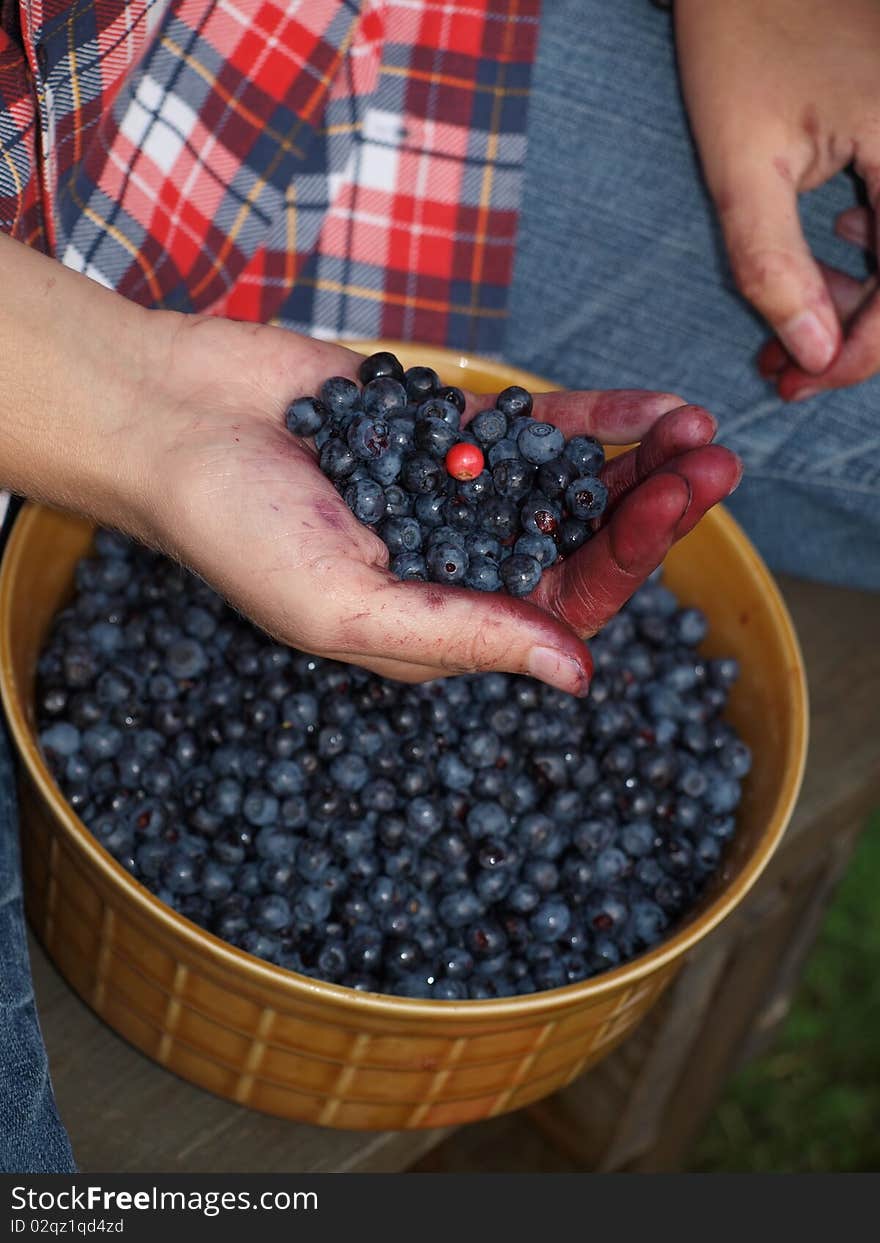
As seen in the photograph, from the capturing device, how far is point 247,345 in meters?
1.24

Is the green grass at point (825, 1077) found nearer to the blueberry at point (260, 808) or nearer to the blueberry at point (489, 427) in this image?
the blueberry at point (260, 808)

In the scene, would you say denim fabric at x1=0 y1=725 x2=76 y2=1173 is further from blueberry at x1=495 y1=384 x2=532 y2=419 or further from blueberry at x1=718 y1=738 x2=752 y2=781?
blueberry at x1=718 y1=738 x2=752 y2=781

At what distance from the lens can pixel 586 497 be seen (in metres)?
1.19

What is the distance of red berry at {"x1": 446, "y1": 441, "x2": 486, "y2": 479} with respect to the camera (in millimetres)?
1188

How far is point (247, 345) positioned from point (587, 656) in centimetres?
48

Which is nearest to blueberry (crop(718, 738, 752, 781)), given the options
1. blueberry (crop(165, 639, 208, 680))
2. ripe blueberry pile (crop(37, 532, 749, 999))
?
ripe blueberry pile (crop(37, 532, 749, 999))

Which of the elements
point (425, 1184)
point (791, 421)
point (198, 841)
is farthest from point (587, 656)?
point (791, 421)

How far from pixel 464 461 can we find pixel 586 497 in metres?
0.12

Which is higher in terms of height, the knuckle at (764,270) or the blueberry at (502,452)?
the knuckle at (764,270)

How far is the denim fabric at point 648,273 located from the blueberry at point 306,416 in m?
0.68

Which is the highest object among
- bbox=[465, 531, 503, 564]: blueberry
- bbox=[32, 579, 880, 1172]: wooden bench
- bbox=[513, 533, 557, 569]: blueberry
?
bbox=[513, 533, 557, 569]: blueberry

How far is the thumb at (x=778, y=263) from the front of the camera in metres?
1.50

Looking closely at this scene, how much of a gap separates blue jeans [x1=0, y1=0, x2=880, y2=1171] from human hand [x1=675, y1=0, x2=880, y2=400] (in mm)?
106

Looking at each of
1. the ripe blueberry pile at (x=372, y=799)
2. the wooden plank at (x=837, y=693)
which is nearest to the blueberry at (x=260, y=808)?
the ripe blueberry pile at (x=372, y=799)
